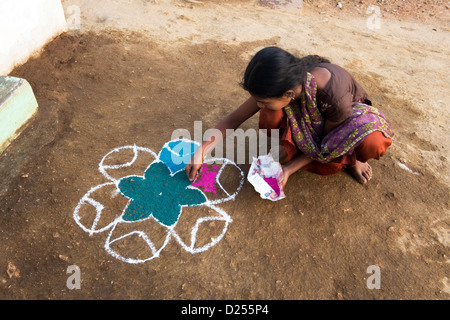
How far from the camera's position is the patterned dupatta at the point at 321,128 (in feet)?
7.47

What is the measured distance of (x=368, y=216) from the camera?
2.48 m

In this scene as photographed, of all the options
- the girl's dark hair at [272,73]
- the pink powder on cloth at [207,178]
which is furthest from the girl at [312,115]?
the pink powder on cloth at [207,178]

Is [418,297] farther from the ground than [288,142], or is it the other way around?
[288,142]

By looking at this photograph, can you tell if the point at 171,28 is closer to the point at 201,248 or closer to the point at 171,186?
the point at 171,186

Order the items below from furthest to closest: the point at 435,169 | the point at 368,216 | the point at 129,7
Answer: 1. the point at 129,7
2. the point at 435,169
3. the point at 368,216

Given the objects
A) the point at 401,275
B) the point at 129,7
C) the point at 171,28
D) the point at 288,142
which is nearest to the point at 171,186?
the point at 288,142

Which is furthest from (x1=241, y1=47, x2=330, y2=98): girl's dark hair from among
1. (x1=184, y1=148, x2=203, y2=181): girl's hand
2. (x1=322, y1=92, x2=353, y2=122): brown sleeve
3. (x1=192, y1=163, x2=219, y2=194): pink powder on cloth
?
(x1=192, y1=163, x2=219, y2=194): pink powder on cloth

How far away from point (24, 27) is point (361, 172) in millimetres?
3412

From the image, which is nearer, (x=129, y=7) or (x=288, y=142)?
(x=288, y=142)

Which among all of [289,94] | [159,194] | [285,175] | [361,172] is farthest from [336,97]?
[159,194]

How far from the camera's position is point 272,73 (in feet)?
6.31

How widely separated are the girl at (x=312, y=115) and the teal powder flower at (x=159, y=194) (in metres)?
0.13

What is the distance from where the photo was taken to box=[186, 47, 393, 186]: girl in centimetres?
197

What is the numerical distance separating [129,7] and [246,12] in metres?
1.65
